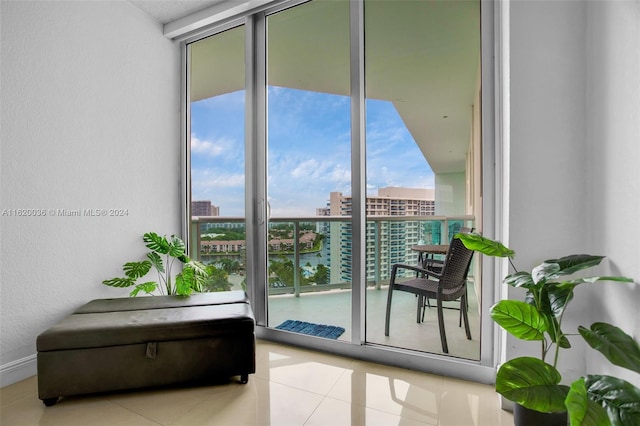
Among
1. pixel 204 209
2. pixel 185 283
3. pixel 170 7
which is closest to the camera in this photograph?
pixel 185 283

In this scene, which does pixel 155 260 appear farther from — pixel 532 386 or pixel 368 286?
pixel 532 386

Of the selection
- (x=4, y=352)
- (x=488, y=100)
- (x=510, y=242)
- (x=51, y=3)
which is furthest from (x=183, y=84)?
(x=510, y=242)

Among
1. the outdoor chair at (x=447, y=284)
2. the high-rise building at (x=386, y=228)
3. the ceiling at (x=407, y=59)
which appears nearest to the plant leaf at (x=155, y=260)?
the high-rise building at (x=386, y=228)

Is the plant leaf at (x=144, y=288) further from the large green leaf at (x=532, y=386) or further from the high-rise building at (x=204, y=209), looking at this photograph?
the large green leaf at (x=532, y=386)

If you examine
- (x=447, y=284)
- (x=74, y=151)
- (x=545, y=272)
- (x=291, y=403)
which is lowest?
(x=291, y=403)

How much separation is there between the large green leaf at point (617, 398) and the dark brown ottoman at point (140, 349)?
1.53 metres

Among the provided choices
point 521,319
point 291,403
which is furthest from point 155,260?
point 521,319

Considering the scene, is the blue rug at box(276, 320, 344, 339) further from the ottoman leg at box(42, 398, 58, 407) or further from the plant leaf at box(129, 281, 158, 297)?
the ottoman leg at box(42, 398, 58, 407)

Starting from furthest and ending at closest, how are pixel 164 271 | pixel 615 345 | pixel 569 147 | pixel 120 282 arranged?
1. pixel 164 271
2. pixel 120 282
3. pixel 569 147
4. pixel 615 345

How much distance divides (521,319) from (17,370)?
2.75 m

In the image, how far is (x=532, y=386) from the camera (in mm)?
1055

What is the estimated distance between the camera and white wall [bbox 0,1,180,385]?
1.94 meters

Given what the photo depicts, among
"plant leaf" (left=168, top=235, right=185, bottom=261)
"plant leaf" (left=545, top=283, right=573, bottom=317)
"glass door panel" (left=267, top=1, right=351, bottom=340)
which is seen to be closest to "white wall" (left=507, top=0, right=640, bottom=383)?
"plant leaf" (left=545, top=283, right=573, bottom=317)

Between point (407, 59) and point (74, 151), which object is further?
point (74, 151)
